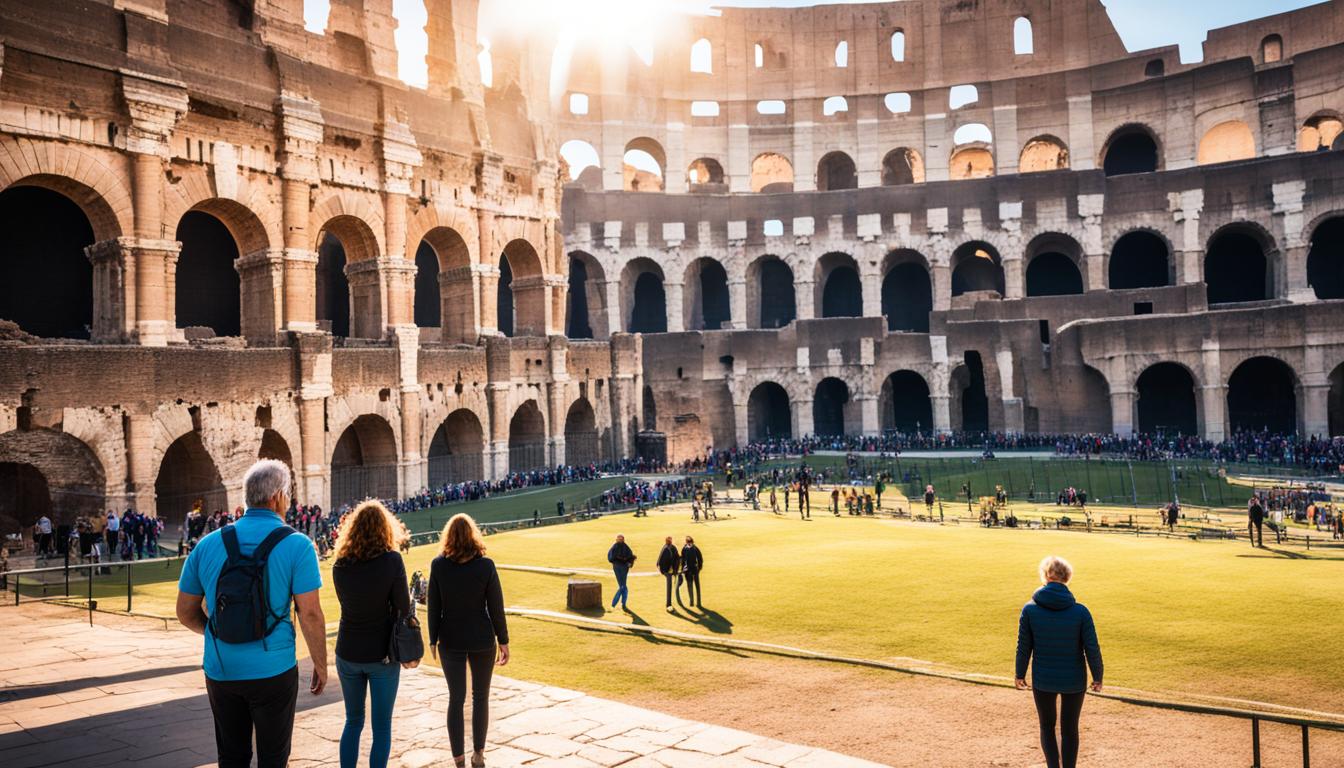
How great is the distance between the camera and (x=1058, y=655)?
19.0 ft

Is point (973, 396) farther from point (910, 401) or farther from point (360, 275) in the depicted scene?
point (360, 275)

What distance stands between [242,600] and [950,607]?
33.6 feet

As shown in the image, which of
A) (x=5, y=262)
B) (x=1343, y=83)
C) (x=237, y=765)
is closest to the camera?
(x=237, y=765)

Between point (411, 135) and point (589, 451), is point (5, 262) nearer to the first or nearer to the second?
point (411, 135)

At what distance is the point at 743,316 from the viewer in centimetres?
4741

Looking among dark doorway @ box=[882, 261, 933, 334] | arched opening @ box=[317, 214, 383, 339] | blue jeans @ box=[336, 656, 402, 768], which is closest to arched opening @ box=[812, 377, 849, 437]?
dark doorway @ box=[882, 261, 933, 334]

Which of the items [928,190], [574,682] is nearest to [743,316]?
[928,190]

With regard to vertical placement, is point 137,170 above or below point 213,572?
above

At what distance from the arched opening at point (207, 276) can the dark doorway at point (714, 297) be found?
85.9ft

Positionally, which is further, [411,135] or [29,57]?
[411,135]

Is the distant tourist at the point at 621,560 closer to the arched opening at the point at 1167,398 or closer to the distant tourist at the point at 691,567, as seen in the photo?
the distant tourist at the point at 691,567

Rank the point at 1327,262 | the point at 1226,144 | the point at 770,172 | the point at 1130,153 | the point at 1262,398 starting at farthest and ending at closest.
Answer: the point at 770,172
the point at 1130,153
the point at 1226,144
the point at 1327,262
the point at 1262,398

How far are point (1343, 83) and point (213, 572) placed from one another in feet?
167

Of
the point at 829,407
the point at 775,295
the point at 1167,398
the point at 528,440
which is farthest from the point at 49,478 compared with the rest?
the point at 1167,398
